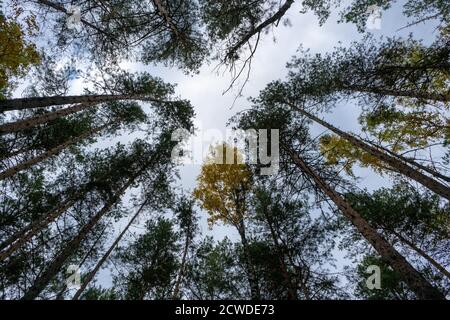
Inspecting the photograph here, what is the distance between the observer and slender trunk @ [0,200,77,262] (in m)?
7.22

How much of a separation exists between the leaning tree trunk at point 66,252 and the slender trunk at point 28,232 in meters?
0.93

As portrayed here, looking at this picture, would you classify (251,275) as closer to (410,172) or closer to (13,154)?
(410,172)

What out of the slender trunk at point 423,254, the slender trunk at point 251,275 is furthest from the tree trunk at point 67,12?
the slender trunk at point 423,254

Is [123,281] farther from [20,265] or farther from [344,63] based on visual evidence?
[344,63]

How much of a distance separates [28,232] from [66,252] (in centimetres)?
135

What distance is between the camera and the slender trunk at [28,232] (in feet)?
23.7

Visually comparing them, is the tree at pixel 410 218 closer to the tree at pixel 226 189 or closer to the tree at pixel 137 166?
the tree at pixel 226 189

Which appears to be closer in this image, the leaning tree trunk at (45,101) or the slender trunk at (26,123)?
the leaning tree trunk at (45,101)

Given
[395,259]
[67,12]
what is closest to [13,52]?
[67,12]

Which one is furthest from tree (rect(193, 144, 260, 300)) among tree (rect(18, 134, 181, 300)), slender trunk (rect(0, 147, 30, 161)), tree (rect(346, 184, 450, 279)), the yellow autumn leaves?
slender trunk (rect(0, 147, 30, 161))

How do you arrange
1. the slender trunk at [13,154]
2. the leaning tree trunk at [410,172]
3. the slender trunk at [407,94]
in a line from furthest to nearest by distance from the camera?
1. the slender trunk at [13,154]
2. the slender trunk at [407,94]
3. the leaning tree trunk at [410,172]

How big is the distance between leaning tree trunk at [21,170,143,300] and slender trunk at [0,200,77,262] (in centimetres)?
93

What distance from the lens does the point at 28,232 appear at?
313 inches

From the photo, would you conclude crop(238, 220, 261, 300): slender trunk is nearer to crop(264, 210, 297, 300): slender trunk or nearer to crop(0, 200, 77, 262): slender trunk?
crop(264, 210, 297, 300): slender trunk
